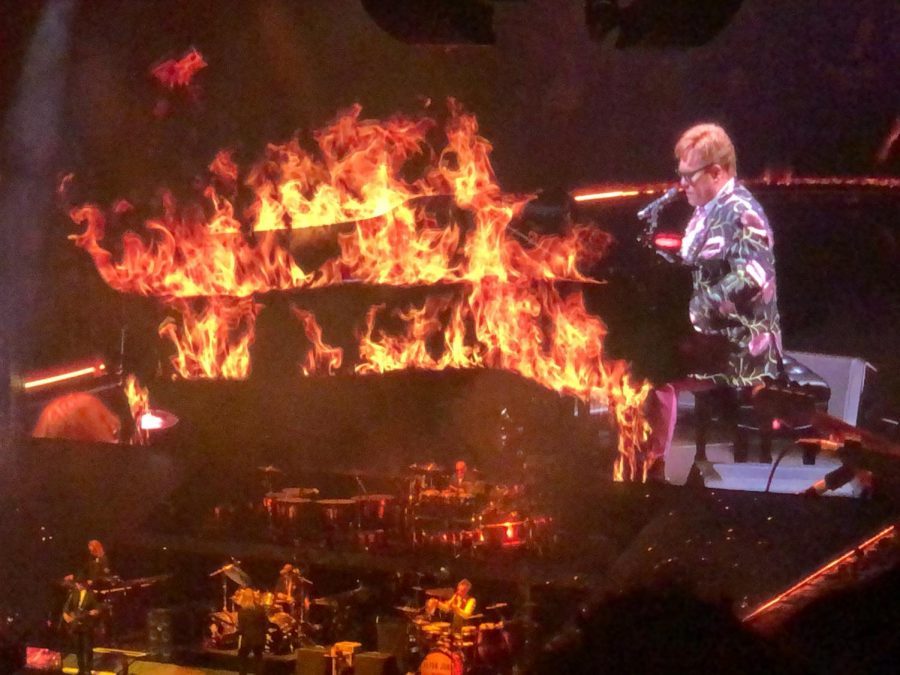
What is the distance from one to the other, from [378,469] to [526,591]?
311 centimetres

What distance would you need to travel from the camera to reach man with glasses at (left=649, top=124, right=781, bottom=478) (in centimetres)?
1003

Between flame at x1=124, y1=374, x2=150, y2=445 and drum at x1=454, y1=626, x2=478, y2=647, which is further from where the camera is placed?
flame at x1=124, y1=374, x2=150, y2=445

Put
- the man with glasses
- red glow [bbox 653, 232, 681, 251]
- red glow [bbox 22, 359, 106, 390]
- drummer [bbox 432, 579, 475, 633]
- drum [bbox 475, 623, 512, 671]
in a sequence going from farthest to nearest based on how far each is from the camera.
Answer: red glow [bbox 22, 359, 106, 390] < red glow [bbox 653, 232, 681, 251] < the man with glasses < drum [bbox 475, 623, 512, 671] < drummer [bbox 432, 579, 475, 633]

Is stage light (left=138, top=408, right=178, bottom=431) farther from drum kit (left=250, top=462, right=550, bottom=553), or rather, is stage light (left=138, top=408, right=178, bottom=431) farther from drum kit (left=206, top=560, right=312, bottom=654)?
drum kit (left=206, top=560, right=312, bottom=654)

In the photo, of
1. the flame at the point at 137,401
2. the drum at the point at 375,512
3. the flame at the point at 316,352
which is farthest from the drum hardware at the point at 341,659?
the flame at the point at 137,401

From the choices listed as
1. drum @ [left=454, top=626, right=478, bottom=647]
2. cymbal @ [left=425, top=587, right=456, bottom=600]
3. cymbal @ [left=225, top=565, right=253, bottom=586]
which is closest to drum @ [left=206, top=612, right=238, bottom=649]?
cymbal @ [left=225, top=565, right=253, bottom=586]

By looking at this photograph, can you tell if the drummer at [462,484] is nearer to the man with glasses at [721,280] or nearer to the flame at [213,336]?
the man with glasses at [721,280]

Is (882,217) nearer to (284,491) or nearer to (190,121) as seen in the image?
(284,491)

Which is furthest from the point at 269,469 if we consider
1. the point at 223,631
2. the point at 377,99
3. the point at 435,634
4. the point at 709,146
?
the point at 709,146

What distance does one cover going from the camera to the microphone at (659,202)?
412 inches

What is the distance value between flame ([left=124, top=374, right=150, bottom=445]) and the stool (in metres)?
6.29

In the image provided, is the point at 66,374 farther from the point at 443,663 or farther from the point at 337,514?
the point at 443,663

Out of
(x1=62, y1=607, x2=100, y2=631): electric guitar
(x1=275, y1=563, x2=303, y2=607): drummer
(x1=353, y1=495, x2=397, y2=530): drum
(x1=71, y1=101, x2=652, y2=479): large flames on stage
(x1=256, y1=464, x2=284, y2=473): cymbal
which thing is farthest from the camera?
(x1=71, y1=101, x2=652, y2=479): large flames on stage

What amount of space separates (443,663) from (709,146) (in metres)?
5.26
